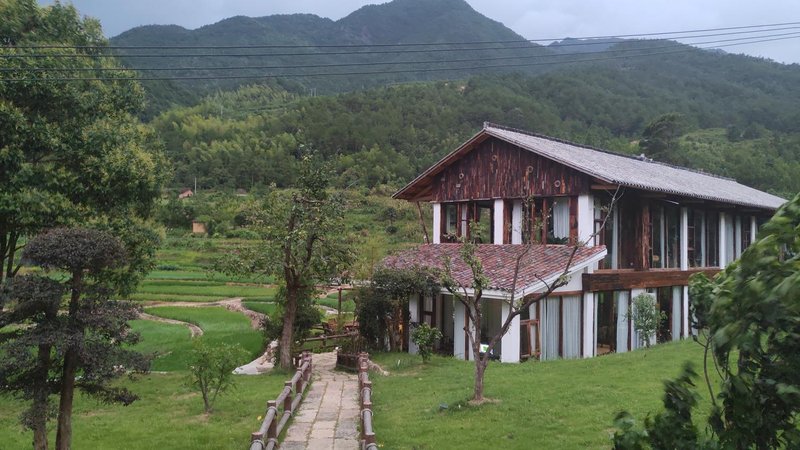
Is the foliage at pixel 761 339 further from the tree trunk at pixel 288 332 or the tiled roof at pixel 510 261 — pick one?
the tree trunk at pixel 288 332

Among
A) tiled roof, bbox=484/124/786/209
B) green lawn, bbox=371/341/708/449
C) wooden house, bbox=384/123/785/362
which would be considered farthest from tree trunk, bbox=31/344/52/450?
tiled roof, bbox=484/124/786/209

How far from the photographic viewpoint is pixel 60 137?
12469 mm

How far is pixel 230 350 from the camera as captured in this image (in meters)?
11.5

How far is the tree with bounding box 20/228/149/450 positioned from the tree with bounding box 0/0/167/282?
482 cm

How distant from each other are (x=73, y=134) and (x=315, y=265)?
652cm

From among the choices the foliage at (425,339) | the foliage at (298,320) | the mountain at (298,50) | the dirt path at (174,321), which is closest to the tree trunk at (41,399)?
the foliage at (425,339)

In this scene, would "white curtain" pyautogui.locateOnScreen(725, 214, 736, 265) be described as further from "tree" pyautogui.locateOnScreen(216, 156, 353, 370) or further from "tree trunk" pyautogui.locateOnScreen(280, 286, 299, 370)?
"tree trunk" pyautogui.locateOnScreen(280, 286, 299, 370)

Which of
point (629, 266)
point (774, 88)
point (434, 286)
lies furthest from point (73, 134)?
point (774, 88)

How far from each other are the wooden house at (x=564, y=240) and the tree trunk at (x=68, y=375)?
9.24m

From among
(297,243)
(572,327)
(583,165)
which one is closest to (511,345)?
(572,327)

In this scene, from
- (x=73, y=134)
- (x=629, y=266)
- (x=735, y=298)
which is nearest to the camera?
(x=735, y=298)

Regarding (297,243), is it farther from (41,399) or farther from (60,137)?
(41,399)

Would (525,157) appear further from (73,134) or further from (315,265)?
(73,134)

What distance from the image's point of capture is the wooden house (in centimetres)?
1581
